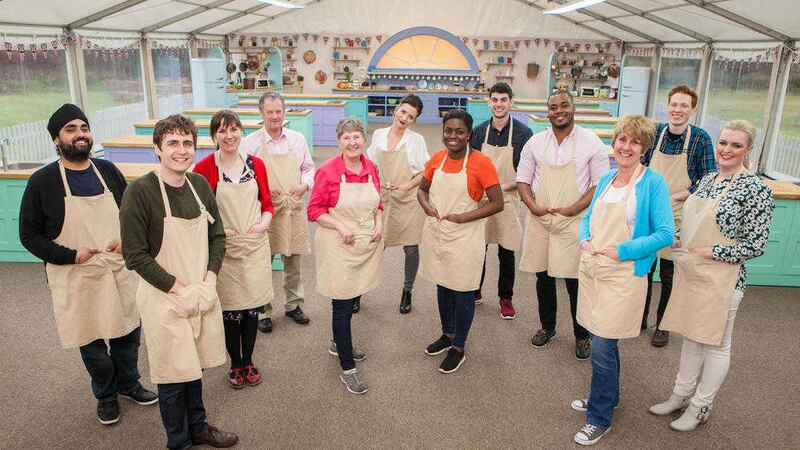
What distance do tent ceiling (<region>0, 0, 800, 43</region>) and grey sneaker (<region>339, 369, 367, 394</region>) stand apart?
6.10m

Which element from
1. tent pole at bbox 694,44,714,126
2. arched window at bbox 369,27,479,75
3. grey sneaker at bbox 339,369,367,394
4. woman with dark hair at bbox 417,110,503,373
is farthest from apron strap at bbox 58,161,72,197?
arched window at bbox 369,27,479,75

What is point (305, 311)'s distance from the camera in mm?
3994

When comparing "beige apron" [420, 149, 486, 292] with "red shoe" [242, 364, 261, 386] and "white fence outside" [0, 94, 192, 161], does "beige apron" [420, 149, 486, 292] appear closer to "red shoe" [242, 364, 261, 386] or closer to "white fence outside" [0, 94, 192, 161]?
"red shoe" [242, 364, 261, 386]

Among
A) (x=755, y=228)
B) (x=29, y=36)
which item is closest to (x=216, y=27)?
(x=29, y=36)

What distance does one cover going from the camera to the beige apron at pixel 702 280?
8.14ft

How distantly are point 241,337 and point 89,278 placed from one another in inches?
31.7

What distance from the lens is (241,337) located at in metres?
2.94

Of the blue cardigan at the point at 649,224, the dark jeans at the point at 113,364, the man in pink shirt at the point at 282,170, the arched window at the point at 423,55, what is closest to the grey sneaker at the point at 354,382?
the man in pink shirt at the point at 282,170

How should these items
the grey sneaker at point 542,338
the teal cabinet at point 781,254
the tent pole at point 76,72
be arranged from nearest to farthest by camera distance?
the grey sneaker at point 542,338, the teal cabinet at point 781,254, the tent pole at point 76,72

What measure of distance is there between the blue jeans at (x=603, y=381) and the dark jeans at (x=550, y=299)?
0.72 metres

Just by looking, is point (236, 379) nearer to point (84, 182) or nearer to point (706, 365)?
point (84, 182)

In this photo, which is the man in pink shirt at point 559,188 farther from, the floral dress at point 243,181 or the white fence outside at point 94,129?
the white fence outside at point 94,129

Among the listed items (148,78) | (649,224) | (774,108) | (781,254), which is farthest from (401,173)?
(148,78)

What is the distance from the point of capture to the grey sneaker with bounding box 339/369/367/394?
300 cm
